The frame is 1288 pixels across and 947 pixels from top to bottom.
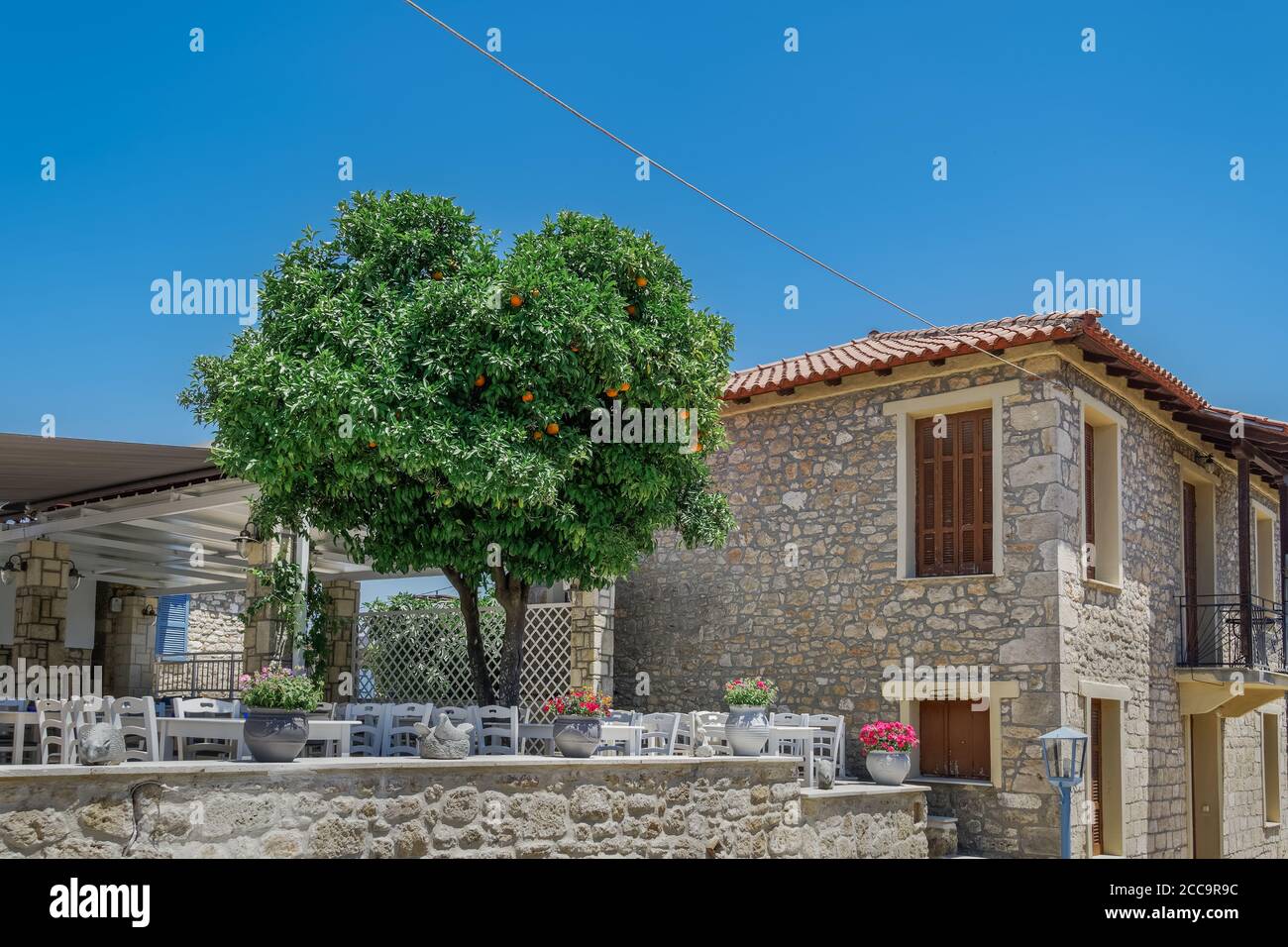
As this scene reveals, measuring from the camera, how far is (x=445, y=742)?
8.34 m

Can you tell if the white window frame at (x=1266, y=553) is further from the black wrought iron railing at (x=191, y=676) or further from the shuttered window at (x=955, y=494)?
the black wrought iron railing at (x=191, y=676)

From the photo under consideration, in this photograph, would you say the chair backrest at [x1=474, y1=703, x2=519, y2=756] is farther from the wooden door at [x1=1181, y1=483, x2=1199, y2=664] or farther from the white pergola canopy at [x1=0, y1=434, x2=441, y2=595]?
the wooden door at [x1=1181, y1=483, x2=1199, y2=664]

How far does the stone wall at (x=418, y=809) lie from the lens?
6.12m

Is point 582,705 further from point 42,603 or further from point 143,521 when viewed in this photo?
point 42,603

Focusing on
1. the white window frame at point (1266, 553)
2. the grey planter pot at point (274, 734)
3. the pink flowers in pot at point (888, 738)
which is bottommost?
the pink flowers in pot at point (888, 738)

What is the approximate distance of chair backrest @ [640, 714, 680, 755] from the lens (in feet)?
36.4

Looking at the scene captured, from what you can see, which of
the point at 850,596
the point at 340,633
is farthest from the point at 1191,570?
the point at 340,633

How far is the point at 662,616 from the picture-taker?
15117mm

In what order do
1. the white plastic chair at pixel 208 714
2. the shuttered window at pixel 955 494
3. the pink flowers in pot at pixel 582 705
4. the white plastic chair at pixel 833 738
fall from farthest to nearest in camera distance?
1. the shuttered window at pixel 955 494
2. the white plastic chair at pixel 833 738
3. the white plastic chair at pixel 208 714
4. the pink flowers in pot at pixel 582 705

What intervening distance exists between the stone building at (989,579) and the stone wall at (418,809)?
2.82 metres

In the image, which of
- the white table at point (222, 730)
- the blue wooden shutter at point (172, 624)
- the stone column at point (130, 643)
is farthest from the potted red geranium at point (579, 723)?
the blue wooden shutter at point (172, 624)
